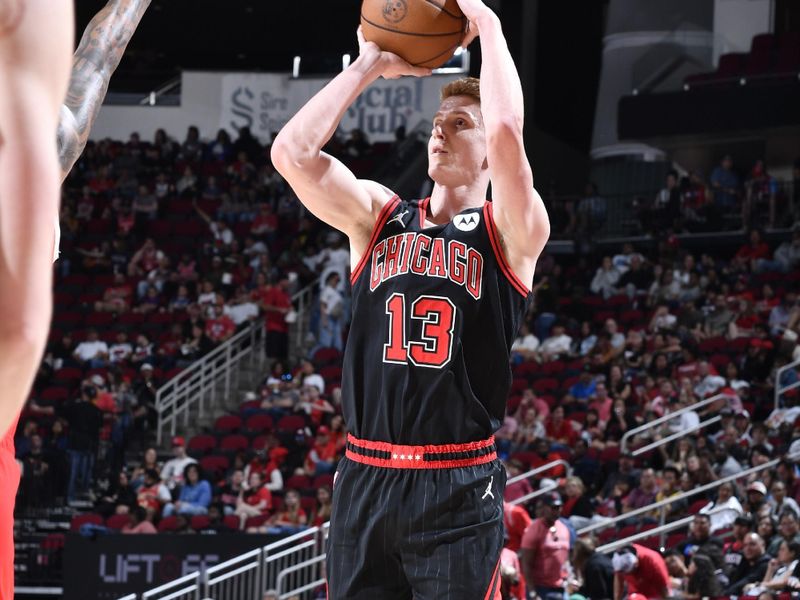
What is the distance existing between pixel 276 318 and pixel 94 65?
15235 mm

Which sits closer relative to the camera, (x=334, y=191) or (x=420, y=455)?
(x=420, y=455)

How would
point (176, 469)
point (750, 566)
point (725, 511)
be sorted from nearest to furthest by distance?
point (750, 566) < point (725, 511) < point (176, 469)

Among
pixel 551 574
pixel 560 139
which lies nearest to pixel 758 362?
pixel 551 574

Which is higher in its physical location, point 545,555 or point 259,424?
point 259,424

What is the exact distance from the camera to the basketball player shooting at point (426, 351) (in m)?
3.38

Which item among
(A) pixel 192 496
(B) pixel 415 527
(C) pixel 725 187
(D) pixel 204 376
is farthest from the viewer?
(C) pixel 725 187

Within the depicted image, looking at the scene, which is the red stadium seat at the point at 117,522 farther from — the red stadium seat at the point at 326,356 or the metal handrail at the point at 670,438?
the metal handrail at the point at 670,438

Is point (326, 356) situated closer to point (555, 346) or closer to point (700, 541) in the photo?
point (555, 346)

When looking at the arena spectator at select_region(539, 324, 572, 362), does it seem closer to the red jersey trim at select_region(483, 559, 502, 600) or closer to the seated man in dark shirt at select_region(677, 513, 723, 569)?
the seated man in dark shirt at select_region(677, 513, 723, 569)

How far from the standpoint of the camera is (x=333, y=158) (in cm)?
354

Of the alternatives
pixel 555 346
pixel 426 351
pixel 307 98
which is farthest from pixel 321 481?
pixel 307 98

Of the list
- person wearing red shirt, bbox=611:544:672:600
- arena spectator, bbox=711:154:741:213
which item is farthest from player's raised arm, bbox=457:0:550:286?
arena spectator, bbox=711:154:741:213

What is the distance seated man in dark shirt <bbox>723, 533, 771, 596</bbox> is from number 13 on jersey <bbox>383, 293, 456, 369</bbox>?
673 cm

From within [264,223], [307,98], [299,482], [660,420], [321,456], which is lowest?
[299,482]
